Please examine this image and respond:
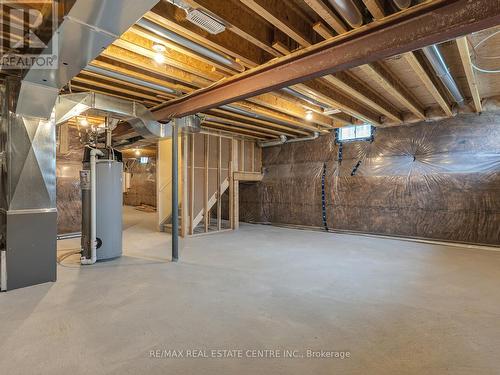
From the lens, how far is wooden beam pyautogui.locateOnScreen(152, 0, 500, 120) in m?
1.73

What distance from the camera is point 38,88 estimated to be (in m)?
2.46

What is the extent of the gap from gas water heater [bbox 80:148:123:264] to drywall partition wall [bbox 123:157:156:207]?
25.0 feet

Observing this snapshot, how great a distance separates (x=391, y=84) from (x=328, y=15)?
188 centimetres

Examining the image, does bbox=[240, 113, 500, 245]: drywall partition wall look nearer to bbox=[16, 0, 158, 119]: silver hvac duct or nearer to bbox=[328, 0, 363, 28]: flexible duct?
bbox=[328, 0, 363, 28]: flexible duct

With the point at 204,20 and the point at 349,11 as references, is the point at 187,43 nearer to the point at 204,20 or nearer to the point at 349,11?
the point at 204,20

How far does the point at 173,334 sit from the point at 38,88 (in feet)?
7.81

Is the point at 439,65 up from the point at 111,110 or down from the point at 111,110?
up

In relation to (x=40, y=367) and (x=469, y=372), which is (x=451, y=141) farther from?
(x=40, y=367)

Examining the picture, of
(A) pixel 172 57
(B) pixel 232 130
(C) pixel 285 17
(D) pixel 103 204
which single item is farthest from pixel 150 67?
(B) pixel 232 130

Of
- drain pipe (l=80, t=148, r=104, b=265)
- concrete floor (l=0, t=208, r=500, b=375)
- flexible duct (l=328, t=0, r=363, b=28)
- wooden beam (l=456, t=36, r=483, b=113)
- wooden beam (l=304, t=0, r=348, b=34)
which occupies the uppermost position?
wooden beam (l=456, t=36, r=483, b=113)

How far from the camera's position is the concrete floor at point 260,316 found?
1.57 m

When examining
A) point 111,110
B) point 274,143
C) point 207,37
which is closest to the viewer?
point 207,37

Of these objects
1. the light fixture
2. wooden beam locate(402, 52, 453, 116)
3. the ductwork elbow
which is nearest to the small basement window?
the ductwork elbow

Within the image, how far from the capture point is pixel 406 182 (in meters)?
5.14
